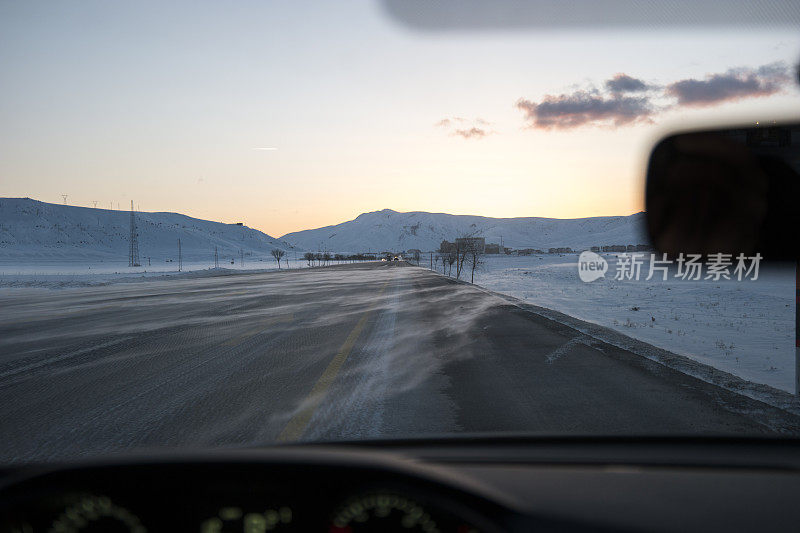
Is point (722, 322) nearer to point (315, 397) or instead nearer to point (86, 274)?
point (315, 397)

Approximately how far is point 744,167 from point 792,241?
67 centimetres

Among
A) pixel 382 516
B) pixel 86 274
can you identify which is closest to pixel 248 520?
pixel 382 516

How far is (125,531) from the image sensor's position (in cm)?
122

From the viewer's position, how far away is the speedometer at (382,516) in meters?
1.18

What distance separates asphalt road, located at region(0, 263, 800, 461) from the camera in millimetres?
4383

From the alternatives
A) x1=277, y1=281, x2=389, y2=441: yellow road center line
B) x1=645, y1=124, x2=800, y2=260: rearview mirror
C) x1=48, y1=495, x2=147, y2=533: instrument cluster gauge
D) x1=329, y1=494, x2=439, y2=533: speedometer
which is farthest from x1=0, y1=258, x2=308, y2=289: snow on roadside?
x1=329, y1=494, x2=439, y2=533: speedometer

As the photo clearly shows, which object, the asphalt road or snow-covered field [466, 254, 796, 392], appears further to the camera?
snow-covered field [466, 254, 796, 392]

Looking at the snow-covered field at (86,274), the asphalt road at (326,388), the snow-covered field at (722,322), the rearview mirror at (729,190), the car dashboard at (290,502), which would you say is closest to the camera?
the car dashboard at (290,502)

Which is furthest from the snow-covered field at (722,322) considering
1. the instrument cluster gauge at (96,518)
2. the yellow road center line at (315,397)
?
the yellow road center line at (315,397)

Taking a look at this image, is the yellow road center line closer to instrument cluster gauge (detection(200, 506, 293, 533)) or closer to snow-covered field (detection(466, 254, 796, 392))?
instrument cluster gauge (detection(200, 506, 293, 533))

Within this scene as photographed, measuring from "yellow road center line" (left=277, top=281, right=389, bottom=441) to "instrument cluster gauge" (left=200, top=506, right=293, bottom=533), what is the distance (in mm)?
2964

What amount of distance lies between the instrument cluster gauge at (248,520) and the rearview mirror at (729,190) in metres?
2.41

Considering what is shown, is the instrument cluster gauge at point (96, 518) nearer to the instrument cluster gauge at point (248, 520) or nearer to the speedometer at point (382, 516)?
the instrument cluster gauge at point (248, 520)

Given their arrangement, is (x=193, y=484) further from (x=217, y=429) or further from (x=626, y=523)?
(x=217, y=429)
